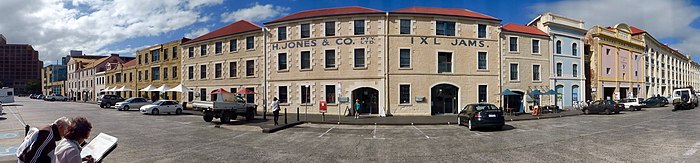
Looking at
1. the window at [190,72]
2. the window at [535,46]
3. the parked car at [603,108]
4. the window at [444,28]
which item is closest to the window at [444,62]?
the window at [444,28]

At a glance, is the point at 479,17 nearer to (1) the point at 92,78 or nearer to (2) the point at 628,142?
(2) the point at 628,142

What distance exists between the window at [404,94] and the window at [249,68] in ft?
42.9


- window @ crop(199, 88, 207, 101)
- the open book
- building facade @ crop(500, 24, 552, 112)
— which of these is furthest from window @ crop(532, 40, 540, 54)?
the open book

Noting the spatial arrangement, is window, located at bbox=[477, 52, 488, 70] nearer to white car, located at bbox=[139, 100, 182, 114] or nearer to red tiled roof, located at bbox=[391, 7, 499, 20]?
red tiled roof, located at bbox=[391, 7, 499, 20]

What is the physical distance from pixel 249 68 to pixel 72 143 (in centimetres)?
2746

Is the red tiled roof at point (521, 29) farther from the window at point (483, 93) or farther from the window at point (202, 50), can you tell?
the window at point (202, 50)

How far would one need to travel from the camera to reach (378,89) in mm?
25656

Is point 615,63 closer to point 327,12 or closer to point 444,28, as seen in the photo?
point 444,28

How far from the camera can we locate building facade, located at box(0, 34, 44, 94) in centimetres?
12550

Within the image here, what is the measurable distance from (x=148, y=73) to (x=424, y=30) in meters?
38.1

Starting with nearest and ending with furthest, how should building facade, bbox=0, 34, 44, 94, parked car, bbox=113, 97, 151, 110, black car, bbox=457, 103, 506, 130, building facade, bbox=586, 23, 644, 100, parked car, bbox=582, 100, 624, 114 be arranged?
black car, bbox=457, 103, 506, 130, parked car, bbox=582, 100, 624, 114, parked car, bbox=113, 97, 151, 110, building facade, bbox=586, 23, 644, 100, building facade, bbox=0, 34, 44, 94

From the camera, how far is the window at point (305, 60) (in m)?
27.3

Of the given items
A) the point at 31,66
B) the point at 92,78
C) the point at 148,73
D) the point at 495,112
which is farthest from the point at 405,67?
the point at 31,66

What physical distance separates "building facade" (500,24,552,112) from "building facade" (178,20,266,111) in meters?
20.2
